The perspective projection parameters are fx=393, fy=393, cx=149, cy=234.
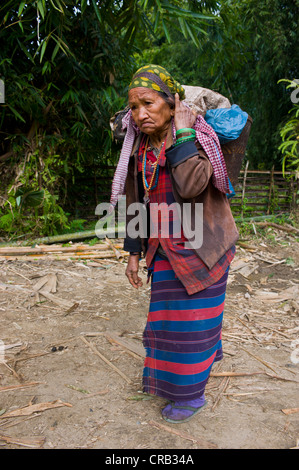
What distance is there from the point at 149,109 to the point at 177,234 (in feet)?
2.05

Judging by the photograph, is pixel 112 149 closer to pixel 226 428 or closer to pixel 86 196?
pixel 86 196

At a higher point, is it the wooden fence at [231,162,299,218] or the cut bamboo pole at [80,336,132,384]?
the wooden fence at [231,162,299,218]

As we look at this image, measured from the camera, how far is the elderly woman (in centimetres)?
183

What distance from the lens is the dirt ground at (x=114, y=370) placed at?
2029 mm

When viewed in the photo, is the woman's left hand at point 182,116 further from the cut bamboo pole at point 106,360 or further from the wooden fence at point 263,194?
the wooden fence at point 263,194

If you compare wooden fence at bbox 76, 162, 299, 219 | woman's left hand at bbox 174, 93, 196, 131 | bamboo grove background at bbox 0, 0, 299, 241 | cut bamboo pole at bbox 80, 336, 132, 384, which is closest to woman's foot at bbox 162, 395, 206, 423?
cut bamboo pole at bbox 80, 336, 132, 384

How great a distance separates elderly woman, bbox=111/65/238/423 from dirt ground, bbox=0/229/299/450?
0.71 ft

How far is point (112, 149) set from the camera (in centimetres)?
675

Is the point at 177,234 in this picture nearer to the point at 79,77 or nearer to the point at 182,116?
the point at 182,116

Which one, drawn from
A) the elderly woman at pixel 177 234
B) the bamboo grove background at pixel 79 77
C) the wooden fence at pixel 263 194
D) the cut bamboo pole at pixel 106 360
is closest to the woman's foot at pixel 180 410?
the elderly woman at pixel 177 234

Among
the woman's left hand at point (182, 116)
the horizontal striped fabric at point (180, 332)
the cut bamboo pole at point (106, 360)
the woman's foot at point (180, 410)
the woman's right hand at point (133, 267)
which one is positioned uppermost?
the woman's left hand at point (182, 116)

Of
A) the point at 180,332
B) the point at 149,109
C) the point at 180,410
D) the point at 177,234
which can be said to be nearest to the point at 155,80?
the point at 149,109

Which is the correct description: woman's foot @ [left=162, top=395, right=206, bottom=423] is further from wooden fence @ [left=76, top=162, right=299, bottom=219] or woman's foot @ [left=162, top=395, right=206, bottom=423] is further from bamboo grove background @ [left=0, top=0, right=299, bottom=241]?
wooden fence @ [left=76, top=162, right=299, bottom=219]

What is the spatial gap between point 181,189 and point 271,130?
314 inches
